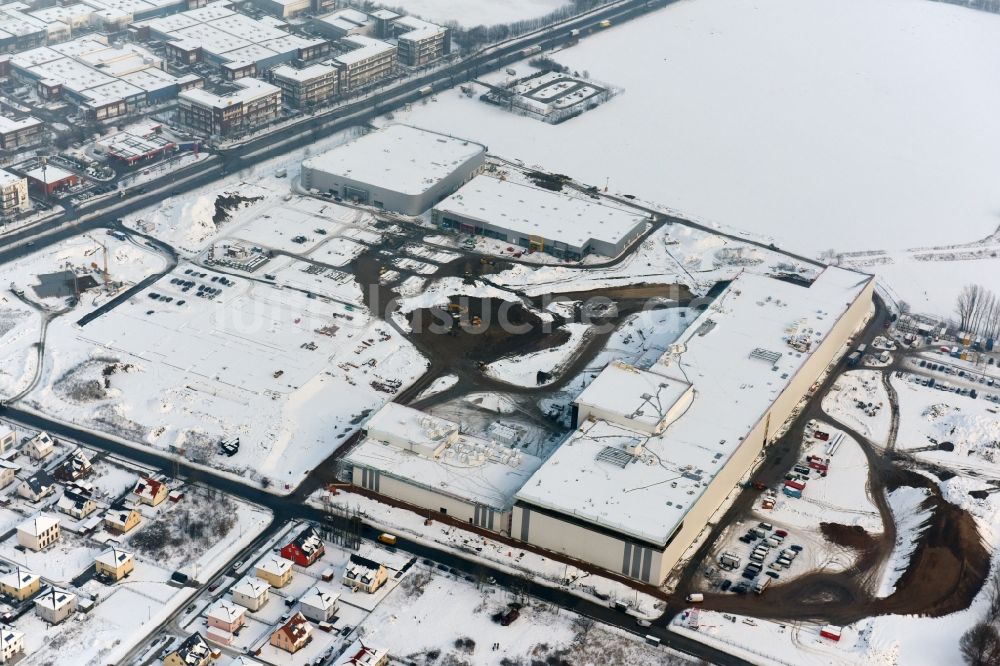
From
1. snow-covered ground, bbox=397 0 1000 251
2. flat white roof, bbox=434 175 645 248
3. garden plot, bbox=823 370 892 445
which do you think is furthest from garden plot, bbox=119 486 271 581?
snow-covered ground, bbox=397 0 1000 251

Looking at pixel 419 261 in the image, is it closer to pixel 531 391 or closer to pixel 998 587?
pixel 531 391

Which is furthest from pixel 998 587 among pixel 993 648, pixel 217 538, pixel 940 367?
pixel 217 538

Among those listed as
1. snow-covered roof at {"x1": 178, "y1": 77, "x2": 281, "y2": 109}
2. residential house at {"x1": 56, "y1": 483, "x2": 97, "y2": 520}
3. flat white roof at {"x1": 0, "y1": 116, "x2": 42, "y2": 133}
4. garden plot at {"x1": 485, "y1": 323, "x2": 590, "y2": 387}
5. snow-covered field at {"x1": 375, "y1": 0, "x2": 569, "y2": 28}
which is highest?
snow-covered roof at {"x1": 178, "y1": 77, "x2": 281, "y2": 109}

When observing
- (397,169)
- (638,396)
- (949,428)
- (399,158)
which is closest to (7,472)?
(638,396)

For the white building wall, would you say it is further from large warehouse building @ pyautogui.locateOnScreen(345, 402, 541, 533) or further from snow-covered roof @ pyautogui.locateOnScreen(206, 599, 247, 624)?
snow-covered roof @ pyautogui.locateOnScreen(206, 599, 247, 624)

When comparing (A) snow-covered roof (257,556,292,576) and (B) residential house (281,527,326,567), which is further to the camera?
(B) residential house (281,527,326,567)

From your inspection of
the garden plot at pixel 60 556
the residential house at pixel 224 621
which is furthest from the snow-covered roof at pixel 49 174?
the residential house at pixel 224 621

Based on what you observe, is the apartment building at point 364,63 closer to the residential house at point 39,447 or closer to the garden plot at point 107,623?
the residential house at point 39,447

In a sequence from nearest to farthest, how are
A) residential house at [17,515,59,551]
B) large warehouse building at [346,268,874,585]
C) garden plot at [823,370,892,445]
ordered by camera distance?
residential house at [17,515,59,551] → large warehouse building at [346,268,874,585] → garden plot at [823,370,892,445]
